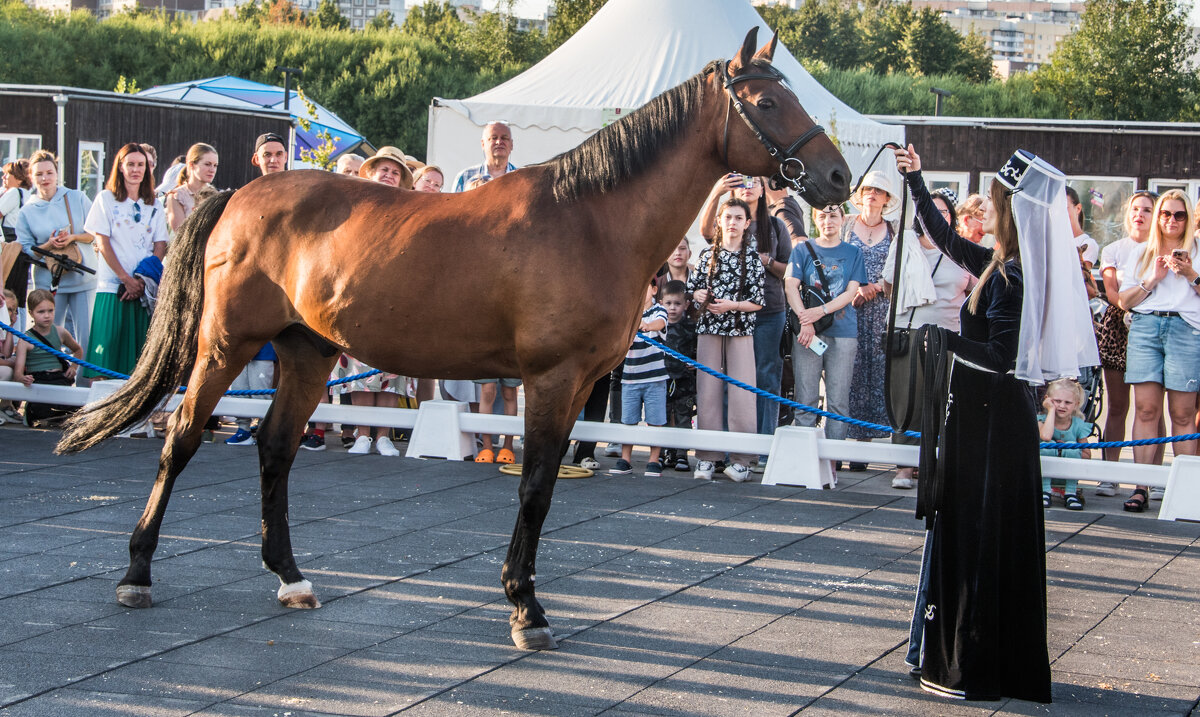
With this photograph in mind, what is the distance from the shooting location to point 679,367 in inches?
362

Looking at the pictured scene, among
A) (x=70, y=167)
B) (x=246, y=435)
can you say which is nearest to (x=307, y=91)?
(x=70, y=167)

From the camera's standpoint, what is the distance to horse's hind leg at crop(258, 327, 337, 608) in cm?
535

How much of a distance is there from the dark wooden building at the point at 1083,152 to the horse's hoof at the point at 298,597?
677 inches

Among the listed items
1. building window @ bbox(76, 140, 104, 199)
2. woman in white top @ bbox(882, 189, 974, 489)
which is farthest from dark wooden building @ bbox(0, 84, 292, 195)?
woman in white top @ bbox(882, 189, 974, 489)

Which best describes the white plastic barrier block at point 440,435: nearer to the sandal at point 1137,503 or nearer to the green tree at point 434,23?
the sandal at point 1137,503

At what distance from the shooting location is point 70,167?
2288 cm

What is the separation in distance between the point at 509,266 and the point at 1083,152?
19.0 metres

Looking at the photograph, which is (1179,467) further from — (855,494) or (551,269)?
(551,269)

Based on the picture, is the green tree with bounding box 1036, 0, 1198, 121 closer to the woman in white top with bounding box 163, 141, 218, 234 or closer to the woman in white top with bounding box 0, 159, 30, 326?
the woman in white top with bounding box 0, 159, 30, 326

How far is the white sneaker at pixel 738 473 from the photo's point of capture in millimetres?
8453

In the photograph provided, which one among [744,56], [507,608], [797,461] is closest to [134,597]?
[507,608]

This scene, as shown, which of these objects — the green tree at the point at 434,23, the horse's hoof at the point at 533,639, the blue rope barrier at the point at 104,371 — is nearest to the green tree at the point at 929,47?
the green tree at the point at 434,23

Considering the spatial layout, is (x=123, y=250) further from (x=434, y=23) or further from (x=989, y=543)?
(x=434, y=23)

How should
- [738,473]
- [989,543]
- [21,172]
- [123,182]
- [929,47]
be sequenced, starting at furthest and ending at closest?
[929,47] < [21,172] < [123,182] < [738,473] < [989,543]
